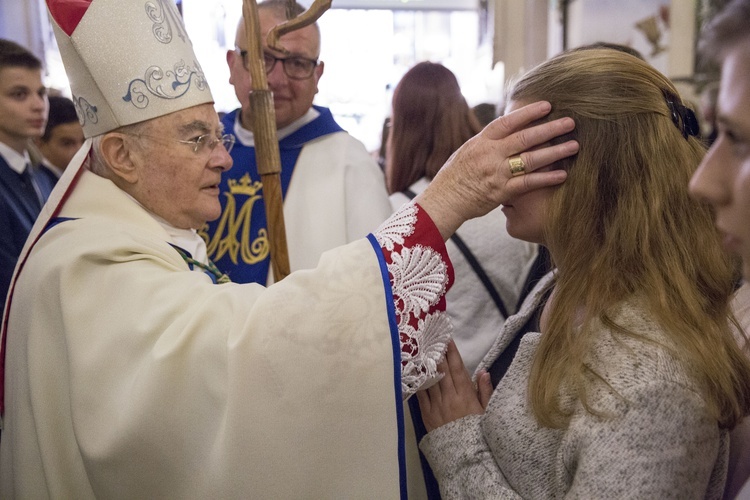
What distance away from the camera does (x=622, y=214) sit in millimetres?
1510

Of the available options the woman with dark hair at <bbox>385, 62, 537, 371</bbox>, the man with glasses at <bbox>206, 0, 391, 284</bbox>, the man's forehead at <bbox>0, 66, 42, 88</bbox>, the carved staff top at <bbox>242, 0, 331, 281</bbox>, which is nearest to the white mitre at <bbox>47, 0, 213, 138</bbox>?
the carved staff top at <bbox>242, 0, 331, 281</bbox>

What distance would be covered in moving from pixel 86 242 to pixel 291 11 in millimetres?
974

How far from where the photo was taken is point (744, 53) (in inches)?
38.0

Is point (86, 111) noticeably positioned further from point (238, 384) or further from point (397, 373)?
point (397, 373)

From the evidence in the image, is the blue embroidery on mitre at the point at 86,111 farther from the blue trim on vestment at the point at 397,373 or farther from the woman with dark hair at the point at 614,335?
the woman with dark hair at the point at 614,335

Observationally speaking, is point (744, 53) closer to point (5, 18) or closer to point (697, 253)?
point (697, 253)

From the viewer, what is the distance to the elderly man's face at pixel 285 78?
283 cm

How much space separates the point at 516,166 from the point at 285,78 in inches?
59.1

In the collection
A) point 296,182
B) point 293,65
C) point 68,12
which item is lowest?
point 296,182

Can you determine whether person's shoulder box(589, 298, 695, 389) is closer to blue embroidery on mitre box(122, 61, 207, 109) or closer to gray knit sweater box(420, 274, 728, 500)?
gray knit sweater box(420, 274, 728, 500)

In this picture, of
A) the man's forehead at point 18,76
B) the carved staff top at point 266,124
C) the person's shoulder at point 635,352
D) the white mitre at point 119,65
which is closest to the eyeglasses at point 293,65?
the carved staff top at point 266,124

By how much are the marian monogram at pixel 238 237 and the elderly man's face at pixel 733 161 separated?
1909 mm

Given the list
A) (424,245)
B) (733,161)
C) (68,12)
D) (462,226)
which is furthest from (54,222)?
(733,161)

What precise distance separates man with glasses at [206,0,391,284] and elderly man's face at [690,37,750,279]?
72.6 inches
